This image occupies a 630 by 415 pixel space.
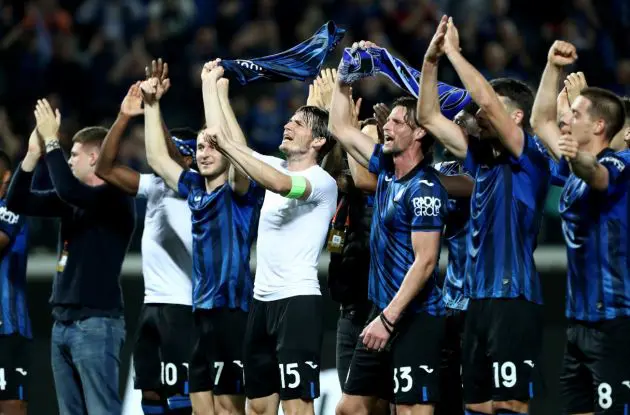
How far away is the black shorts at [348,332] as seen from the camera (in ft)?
26.2

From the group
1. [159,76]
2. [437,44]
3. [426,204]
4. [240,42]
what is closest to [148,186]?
[159,76]

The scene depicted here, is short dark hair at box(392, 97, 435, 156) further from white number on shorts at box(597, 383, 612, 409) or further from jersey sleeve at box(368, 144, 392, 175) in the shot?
white number on shorts at box(597, 383, 612, 409)

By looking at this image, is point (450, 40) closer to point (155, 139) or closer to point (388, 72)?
point (388, 72)

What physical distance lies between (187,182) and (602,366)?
312 cm

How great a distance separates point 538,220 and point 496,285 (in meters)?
0.47

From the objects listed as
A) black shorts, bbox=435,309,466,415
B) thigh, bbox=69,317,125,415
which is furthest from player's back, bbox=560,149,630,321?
thigh, bbox=69,317,125,415

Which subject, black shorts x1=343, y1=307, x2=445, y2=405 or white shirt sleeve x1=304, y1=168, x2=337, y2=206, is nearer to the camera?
black shorts x1=343, y1=307, x2=445, y2=405

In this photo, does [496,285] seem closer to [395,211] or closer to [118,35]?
[395,211]

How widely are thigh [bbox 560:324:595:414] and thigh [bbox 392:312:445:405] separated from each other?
2.46 feet

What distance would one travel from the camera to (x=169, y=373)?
26.8 feet

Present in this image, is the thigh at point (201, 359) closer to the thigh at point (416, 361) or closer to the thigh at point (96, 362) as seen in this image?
the thigh at point (96, 362)

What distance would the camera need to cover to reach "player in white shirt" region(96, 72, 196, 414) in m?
8.21

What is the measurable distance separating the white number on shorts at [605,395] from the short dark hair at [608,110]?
135 cm

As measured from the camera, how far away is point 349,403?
725cm
